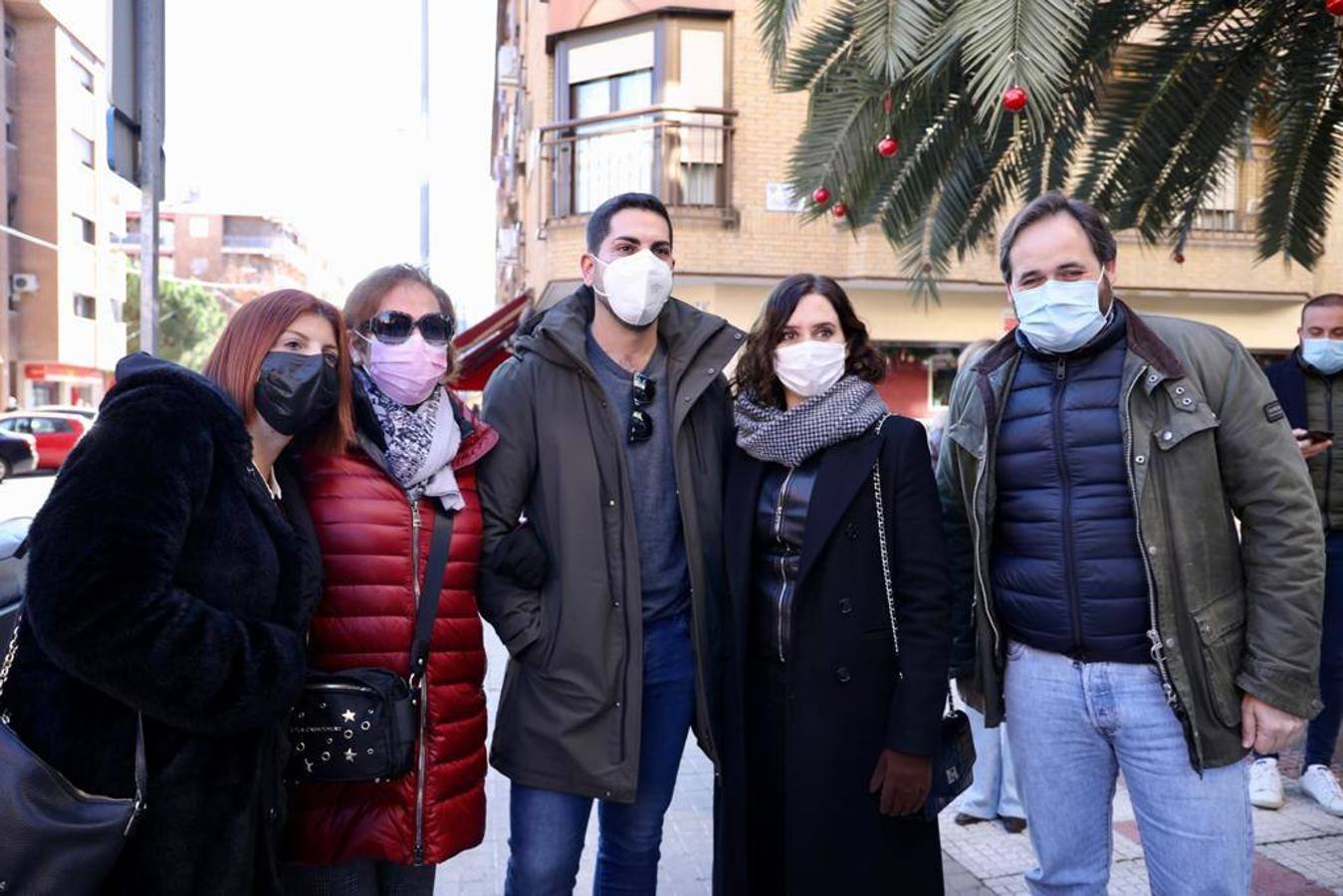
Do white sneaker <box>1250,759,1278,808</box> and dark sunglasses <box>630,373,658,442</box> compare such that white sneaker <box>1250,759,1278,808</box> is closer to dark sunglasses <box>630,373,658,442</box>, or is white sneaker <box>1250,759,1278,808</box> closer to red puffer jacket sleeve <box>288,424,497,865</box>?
dark sunglasses <box>630,373,658,442</box>

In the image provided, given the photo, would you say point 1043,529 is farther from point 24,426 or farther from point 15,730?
point 24,426

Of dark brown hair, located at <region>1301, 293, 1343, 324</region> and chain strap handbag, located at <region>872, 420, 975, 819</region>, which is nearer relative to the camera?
chain strap handbag, located at <region>872, 420, 975, 819</region>

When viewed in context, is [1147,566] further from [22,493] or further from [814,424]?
[22,493]

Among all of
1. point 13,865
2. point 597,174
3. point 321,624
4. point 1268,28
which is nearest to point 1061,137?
point 1268,28

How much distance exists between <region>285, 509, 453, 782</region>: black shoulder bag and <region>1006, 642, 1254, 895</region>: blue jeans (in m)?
1.55

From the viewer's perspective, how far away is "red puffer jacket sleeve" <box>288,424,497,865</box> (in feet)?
7.66

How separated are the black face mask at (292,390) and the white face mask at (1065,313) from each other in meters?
1.73

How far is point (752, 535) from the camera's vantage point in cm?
273

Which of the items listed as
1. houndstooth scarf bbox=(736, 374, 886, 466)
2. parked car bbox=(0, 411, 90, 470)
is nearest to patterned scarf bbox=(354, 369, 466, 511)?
houndstooth scarf bbox=(736, 374, 886, 466)

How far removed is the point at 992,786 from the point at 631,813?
2.20m

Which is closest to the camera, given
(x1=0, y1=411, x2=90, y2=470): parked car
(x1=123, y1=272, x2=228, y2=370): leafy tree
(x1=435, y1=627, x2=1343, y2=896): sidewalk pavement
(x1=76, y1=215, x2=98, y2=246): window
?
(x1=435, y1=627, x2=1343, y2=896): sidewalk pavement

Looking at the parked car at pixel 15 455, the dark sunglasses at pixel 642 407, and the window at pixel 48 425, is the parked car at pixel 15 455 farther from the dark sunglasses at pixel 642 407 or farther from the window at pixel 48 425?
the dark sunglasses at pixel 642 407

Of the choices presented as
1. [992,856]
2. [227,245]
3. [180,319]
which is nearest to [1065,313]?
[992,856]

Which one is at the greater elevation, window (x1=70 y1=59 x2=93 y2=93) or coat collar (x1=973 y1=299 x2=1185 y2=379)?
window (x1=70 y1=59 x2=93 y2=93)
